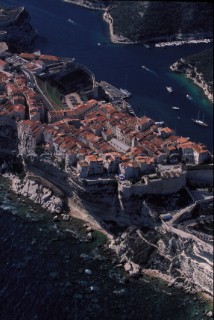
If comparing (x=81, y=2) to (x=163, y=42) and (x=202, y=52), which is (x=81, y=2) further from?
(x=202, y=52)

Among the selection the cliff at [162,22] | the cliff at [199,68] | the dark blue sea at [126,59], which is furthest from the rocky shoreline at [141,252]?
the cliff at [162,22]

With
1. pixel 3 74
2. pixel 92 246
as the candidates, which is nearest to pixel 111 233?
pixel 92 246

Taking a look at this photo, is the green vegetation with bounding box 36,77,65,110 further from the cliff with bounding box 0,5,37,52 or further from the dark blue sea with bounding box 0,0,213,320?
the cliff with bounding box 0,5,37,52

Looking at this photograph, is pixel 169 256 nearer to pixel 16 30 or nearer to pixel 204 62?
pixel 204 62

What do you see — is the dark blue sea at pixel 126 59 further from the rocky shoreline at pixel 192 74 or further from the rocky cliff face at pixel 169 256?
the rocky cliff face at pixel 169 256

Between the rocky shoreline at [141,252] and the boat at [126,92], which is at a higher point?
the boat at [126,92]

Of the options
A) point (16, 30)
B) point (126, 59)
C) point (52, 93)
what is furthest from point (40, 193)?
point (16, 30)
